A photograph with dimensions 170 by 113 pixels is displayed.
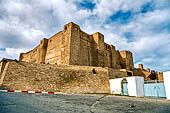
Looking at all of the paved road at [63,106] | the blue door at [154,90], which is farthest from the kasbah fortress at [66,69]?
the paved road at [63,106]

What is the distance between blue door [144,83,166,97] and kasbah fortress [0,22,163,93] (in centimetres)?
572

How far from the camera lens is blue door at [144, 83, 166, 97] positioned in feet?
37.8

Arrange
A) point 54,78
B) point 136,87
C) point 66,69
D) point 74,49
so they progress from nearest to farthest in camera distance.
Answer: point 136,87 < point 54,78 < point 66,69 < point 74,49

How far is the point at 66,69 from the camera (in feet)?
54.5

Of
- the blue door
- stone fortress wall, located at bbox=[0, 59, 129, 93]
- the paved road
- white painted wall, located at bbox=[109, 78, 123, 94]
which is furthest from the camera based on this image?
white painted wall, located at bbox=[109, 78, 123, 94]

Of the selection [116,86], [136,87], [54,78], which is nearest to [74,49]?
[54,78]

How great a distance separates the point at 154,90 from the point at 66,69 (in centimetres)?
1103

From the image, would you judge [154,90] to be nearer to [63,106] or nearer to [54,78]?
[63,106]

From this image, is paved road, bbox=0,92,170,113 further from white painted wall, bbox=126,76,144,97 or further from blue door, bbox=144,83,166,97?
white painted wall, bbox=126,76,144,97

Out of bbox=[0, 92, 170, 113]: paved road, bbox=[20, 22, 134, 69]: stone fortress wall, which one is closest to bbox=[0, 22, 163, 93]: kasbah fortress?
bbox=[20, 22, 134, 69]: stone fortress wall

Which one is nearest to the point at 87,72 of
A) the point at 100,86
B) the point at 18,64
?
the point at 100,86

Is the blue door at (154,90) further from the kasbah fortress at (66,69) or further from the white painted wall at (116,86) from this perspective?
the kasbah fortress at (66,69)

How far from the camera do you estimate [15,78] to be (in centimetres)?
1316

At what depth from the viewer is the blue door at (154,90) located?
11516 millimetres
